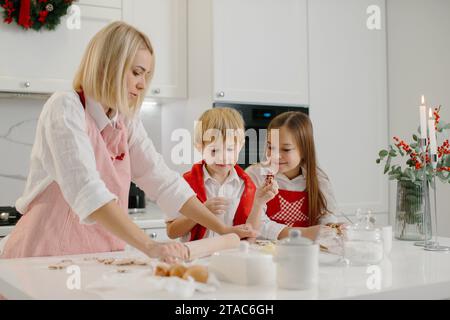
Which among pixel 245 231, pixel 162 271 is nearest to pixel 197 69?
pixel 245 231

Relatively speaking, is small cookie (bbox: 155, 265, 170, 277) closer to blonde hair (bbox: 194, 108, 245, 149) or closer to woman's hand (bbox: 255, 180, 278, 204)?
woman's hand (bbox: 255, 180, 278, 204)

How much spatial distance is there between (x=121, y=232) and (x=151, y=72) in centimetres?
50

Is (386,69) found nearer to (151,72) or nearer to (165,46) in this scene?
(165,46)

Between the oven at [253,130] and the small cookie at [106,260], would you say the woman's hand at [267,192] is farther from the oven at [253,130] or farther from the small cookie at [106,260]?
the oven at [253,130]

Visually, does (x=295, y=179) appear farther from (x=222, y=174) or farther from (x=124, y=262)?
(x=124, y=262)

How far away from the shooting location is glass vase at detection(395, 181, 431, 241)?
1.72 metres

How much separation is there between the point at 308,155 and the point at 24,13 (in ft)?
4.51

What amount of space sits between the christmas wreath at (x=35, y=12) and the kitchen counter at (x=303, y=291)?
1.48 metres

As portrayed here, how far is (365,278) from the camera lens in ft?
3.46

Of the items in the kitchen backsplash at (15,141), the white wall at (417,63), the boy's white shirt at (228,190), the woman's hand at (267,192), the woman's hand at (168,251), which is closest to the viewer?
the woman's hand at (168,251)

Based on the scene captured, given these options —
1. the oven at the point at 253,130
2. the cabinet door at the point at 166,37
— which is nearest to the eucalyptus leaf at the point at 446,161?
the oven at the point at 253,130

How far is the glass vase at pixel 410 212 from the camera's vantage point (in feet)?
5.65

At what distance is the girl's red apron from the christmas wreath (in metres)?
1.32
